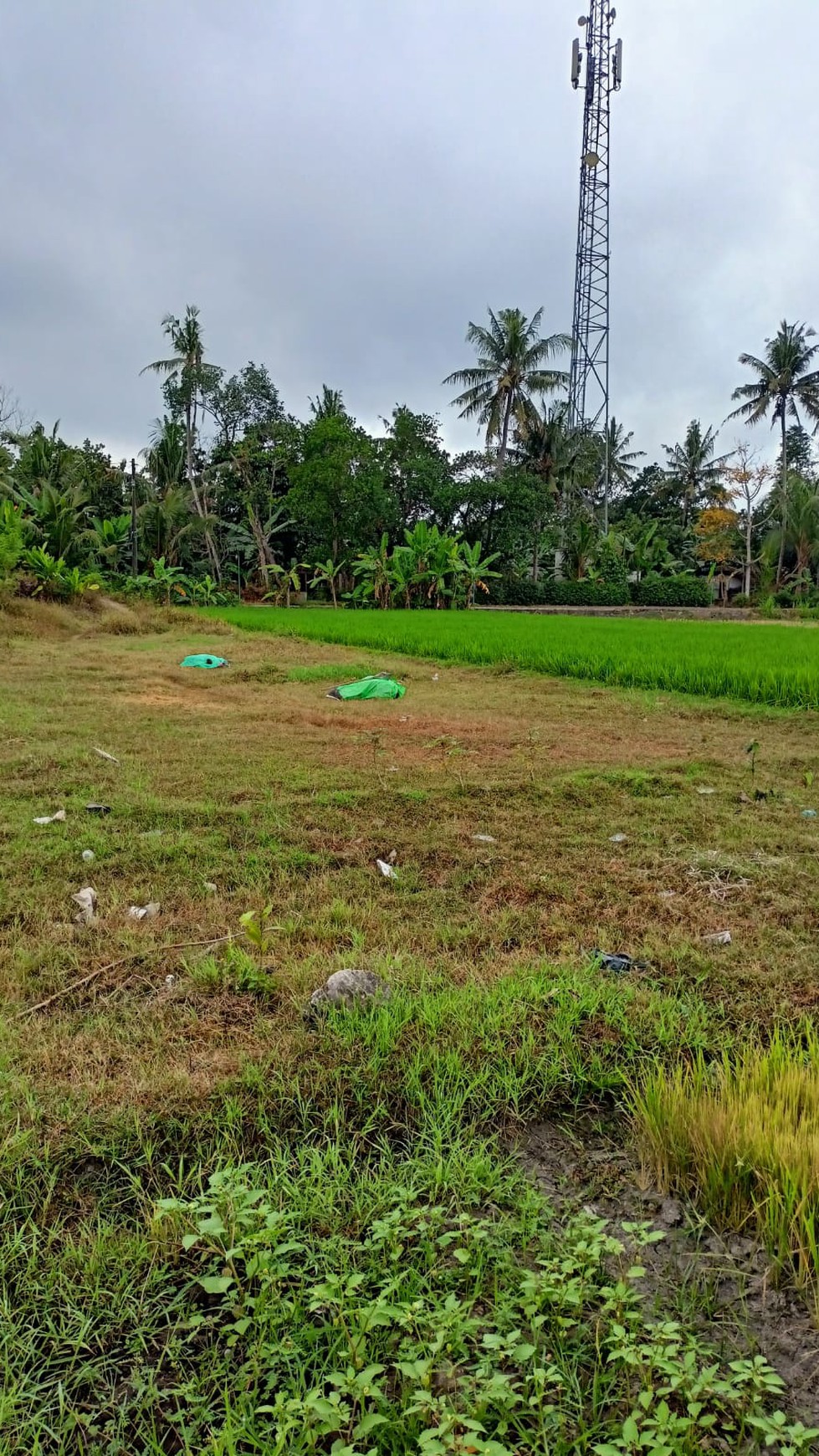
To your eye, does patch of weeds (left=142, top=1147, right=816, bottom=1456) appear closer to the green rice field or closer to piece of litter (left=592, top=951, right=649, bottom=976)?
piece of litter (left=592, top=951, right=649, bottom=976)

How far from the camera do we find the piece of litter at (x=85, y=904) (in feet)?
7.22

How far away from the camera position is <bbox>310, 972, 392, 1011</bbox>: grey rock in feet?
5.80

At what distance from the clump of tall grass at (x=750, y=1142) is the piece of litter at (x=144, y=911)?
1.42 m

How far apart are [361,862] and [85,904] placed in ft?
3.05

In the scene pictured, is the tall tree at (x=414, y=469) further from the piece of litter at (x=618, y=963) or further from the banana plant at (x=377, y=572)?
the piece of litter at (x=618, y=963)

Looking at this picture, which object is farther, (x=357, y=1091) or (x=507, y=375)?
(x=507, y=375)

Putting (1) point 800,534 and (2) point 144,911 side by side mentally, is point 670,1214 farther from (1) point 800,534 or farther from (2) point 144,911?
(1) point 800,534

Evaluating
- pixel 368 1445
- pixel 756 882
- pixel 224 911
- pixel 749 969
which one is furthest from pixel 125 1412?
pixel 756 882

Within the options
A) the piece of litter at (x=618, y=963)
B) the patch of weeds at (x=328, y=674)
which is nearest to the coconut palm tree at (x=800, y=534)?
the patch of weeds at (x=328, y=674)

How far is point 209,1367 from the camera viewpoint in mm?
990

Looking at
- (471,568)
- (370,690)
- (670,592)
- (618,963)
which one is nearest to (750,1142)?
(618,963)

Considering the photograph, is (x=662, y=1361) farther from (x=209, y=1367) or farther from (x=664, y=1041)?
(x=664, y=1041)

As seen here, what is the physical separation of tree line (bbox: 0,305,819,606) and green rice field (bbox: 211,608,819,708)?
20.8 feet

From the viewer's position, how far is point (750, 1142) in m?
1.29
